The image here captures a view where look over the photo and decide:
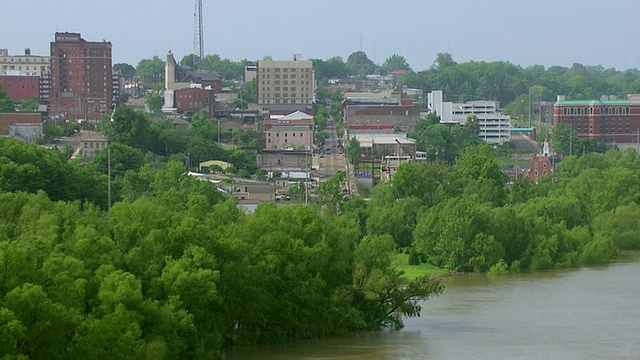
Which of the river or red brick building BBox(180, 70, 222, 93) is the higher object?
red brick building BBox(180, 70, 222, 93)

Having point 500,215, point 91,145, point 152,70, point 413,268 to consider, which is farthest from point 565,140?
point 152,70

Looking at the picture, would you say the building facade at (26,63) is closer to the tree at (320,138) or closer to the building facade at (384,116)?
the building facade at (384,116)

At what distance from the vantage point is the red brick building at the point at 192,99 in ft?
296

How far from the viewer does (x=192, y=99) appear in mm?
90562

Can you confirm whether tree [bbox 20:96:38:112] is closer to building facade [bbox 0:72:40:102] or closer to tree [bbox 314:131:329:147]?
building facade [bbox 0:72:40:102]

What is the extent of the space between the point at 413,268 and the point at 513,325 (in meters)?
9.92

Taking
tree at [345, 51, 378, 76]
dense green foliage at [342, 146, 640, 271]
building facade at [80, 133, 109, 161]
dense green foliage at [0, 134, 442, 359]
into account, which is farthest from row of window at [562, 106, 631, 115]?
tree at [345, 51, 378, 76]

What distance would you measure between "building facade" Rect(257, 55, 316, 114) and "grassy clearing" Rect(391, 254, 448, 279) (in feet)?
189

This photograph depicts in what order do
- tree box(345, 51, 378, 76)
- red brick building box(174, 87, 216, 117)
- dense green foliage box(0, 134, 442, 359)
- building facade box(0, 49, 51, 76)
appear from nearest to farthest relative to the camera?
dense green foliage box(0, 134, 442, 359)
red brick building box(174, 87, 216, 117)
building facade box(0, 49, 51, 76)
tree box(345, 51, 378, 76)

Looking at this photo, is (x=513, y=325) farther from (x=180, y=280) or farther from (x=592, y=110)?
(x=592, y=110)

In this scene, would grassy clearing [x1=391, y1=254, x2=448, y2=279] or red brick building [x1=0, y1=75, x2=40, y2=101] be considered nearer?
grassy clearing [x1=391, y1=254, x2=448, y2=279]

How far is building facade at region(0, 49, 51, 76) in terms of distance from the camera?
9638 centimetres

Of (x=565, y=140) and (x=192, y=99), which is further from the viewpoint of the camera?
(x=192, y=99)

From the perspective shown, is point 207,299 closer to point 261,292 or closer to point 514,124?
point 261,292
